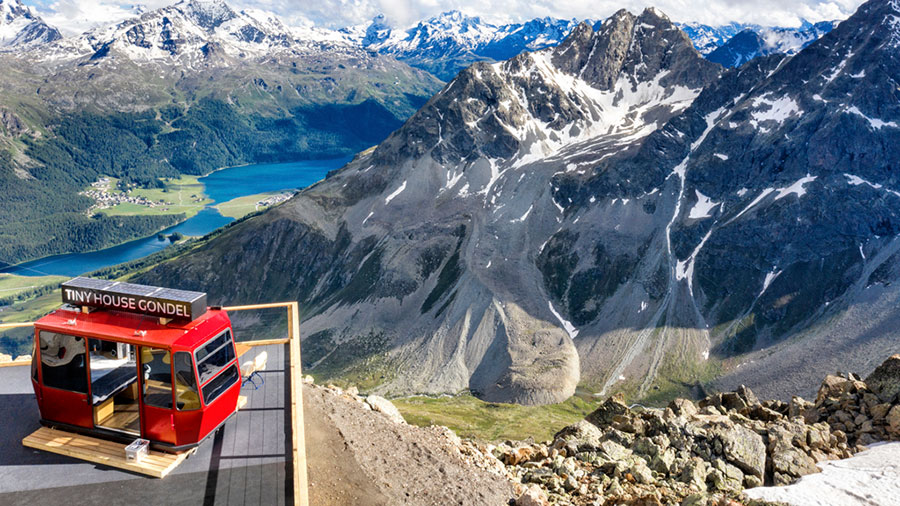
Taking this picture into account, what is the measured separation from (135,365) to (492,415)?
4170 inches

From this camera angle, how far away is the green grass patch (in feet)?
343

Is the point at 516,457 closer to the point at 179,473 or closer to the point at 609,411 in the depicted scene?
the point at 609,411

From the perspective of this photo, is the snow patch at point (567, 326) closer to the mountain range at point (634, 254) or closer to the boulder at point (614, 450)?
the mountain range at point (634, 254)

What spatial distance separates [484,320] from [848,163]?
4420 inches

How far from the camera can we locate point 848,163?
153 m

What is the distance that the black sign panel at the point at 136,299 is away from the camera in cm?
1750

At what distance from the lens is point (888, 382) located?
29.6 metres

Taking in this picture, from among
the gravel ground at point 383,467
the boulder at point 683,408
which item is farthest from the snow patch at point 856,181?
the gravel ground at point 383,467

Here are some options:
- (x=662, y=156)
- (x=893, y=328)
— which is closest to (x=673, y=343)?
(x=893, y=328)

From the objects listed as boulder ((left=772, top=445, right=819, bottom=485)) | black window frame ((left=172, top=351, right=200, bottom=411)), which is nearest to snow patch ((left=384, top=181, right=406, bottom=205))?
boulder ((left=772, top=445, right=819, bottom=485))

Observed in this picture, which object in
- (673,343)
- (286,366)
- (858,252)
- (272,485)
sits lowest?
(673,343)

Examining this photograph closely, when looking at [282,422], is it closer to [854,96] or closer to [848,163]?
[848,163]

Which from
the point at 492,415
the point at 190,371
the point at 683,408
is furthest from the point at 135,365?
the point at 492,415

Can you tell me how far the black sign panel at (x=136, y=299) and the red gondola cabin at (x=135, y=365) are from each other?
0.03m
